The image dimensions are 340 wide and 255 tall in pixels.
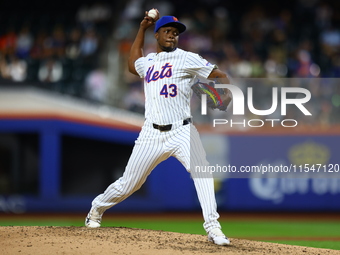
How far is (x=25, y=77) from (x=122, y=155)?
241 cm

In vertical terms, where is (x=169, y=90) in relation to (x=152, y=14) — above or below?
below

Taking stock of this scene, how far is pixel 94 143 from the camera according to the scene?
1216cm

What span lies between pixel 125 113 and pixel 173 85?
243 inches

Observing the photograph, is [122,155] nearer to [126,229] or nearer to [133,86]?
[133,86]

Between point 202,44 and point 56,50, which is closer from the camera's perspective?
point 56,50

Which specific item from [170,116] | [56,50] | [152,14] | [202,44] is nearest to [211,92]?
[170,116]

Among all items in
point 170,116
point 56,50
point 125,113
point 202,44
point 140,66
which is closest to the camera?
point 170,116

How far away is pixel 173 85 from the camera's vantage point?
5301 millimetres

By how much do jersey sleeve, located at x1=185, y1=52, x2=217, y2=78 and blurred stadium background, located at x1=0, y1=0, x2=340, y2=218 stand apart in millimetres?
5062

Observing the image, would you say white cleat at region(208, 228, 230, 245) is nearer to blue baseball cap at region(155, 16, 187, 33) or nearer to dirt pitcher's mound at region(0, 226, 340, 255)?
dirt pitcher's mound at region(0, 226, 340, 255)

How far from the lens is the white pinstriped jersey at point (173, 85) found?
17.4 feet

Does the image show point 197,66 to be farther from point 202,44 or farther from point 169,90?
point 202,44

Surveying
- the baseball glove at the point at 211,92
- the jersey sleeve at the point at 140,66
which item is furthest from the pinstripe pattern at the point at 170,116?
the baseball glove at the point at 211,92

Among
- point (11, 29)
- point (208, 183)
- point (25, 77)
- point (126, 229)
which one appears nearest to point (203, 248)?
point (208, 183)
